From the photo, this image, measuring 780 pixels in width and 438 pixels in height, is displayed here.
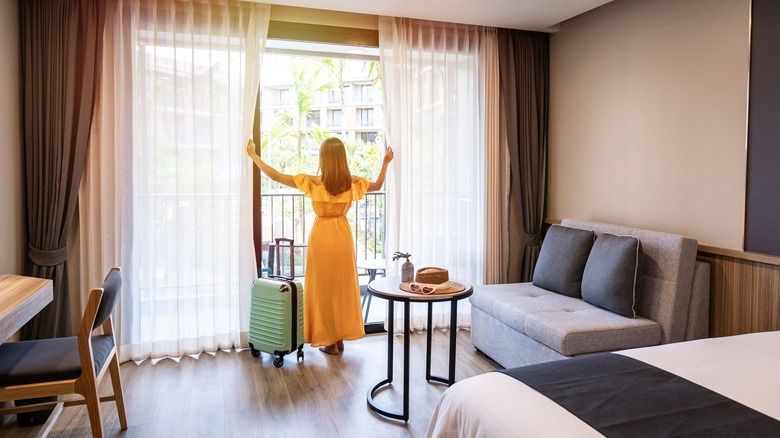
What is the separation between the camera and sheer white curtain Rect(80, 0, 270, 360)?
132 inches

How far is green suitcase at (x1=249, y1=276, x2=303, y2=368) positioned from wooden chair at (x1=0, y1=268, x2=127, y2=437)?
1196mm

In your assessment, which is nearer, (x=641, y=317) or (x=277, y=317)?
(x=641, y=317)

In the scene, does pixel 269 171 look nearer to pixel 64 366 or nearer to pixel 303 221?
pixel 64 366

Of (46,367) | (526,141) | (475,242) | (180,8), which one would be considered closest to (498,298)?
(475,242)

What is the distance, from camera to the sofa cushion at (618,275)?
288cm

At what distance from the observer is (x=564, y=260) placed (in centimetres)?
337

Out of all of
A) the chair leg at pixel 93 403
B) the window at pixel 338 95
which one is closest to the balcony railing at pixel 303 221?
the window at pixel 338 95

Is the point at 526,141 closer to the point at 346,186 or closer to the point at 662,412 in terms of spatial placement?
the point at 346,186

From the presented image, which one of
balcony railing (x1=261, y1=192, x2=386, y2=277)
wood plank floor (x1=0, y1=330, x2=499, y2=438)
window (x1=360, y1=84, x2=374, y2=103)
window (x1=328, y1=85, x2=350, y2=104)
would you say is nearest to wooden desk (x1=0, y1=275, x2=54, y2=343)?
wood plank floor (x1=0, y1=330, x2=499, y2=438)

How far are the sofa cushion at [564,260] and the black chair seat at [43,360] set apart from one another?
2.69 metres

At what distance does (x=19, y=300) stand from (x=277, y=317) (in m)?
1.54

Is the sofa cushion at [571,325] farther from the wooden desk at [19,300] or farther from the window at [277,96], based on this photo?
the window at [277,96]

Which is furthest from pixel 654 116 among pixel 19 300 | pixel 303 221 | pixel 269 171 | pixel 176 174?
pixel 303 221

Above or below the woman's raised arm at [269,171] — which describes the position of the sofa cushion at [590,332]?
below
